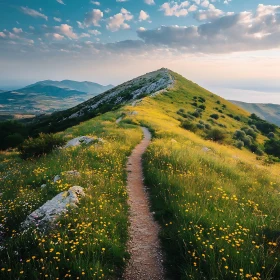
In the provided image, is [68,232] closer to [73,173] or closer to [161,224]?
[161,224]

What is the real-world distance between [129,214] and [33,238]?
3461mm

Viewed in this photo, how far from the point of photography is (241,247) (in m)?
5.97

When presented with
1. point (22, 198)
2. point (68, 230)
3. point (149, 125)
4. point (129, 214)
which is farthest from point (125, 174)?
point (149, 125)

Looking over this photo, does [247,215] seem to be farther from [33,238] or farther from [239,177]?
[33,238]

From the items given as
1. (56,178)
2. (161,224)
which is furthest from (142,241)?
(56,178)

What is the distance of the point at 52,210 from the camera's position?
7555 mm

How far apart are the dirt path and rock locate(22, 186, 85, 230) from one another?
2072 mm

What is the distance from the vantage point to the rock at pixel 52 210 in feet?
22.9

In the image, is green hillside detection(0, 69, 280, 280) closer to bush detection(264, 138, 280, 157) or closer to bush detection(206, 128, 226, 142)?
bush detection(206, 128, 226, 142)

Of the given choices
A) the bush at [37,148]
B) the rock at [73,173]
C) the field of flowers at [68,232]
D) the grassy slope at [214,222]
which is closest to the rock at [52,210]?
the field of flowers at [68,232]

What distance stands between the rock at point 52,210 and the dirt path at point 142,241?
207 cm

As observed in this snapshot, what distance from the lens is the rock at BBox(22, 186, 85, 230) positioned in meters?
6.99

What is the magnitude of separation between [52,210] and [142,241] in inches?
111

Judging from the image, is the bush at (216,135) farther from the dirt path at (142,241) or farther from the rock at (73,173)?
the rock at (73,173)
